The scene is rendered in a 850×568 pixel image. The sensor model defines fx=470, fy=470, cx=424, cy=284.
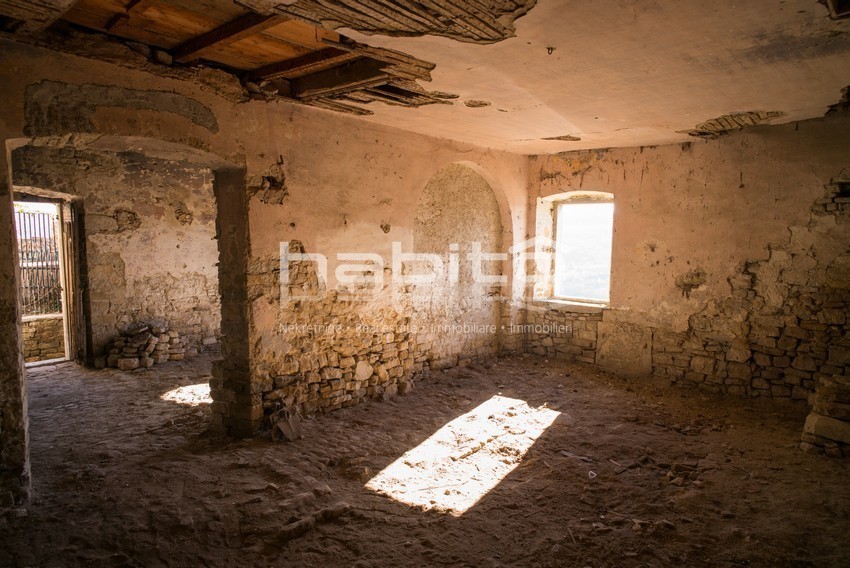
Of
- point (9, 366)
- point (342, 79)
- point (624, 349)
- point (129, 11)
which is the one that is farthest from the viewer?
point (624, 349)

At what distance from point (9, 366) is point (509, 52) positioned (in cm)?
341

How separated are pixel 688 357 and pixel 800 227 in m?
1.72

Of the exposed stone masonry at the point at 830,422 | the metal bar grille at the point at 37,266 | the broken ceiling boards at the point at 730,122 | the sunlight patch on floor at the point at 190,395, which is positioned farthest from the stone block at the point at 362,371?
the metal bar grille at the point at 37,266

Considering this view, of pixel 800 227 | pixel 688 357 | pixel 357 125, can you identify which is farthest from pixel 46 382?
pixel 800 227

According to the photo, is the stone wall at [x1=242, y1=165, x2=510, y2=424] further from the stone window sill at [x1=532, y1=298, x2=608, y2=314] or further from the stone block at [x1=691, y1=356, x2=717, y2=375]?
the stone block at [x1=691, y1=356, x2=717, y2=375]

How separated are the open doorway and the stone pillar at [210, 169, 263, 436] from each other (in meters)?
5.61

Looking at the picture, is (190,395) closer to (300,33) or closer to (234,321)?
(234,321)

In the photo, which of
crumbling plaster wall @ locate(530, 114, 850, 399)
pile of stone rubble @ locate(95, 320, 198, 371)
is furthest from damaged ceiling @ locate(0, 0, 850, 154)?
pile of stone rubble @ locate(95, 320, 198, 371)

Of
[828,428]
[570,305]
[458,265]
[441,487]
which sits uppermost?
[458,265]

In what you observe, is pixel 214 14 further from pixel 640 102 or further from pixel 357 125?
pixel 640 102

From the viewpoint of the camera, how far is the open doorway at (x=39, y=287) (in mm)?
7840

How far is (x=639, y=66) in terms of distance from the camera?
300 centimetres

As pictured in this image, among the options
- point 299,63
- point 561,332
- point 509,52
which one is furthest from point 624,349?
point 299,63

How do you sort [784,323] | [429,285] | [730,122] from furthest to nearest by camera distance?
1. [429,285]
2. [784,323]
3. [730,122]
